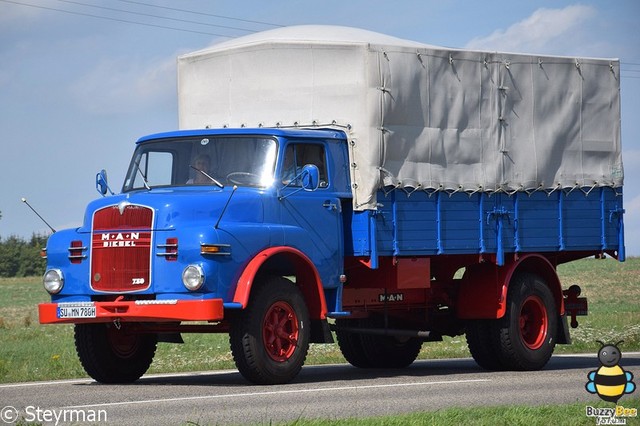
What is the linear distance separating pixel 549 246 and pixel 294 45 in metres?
4.70

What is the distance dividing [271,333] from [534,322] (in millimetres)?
5254

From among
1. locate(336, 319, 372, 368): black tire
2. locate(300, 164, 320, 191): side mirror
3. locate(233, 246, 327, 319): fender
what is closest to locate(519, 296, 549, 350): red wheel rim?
locate(336, 319, 372, 368): black tire

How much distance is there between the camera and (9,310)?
5341cm

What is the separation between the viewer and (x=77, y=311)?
50.3 ft

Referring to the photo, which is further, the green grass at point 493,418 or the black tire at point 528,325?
the black tire at point 528,325

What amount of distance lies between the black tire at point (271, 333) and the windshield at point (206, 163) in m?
1.40

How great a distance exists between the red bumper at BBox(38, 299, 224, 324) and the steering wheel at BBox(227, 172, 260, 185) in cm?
192

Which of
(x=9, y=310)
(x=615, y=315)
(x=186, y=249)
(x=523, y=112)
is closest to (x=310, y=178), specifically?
(x=186, y=249)

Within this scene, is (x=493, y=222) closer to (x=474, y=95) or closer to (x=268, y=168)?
A: (x=474, y=95)

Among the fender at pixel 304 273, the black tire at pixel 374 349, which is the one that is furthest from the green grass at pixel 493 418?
the black tire at pixel 374 349

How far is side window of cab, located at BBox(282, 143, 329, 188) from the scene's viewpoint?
643 inches

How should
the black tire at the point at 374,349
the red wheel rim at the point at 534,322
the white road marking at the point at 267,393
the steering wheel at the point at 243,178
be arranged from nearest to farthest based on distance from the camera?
the white road marking at the point at 267,393
the steering wheel at the point at 243,178
the red wheel rim at the point at 534,322
the black tire at the point at 374,349

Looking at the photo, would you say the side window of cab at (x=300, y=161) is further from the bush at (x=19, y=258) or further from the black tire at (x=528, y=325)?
the bush at (x=19, y=258)

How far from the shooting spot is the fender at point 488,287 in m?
18.6
